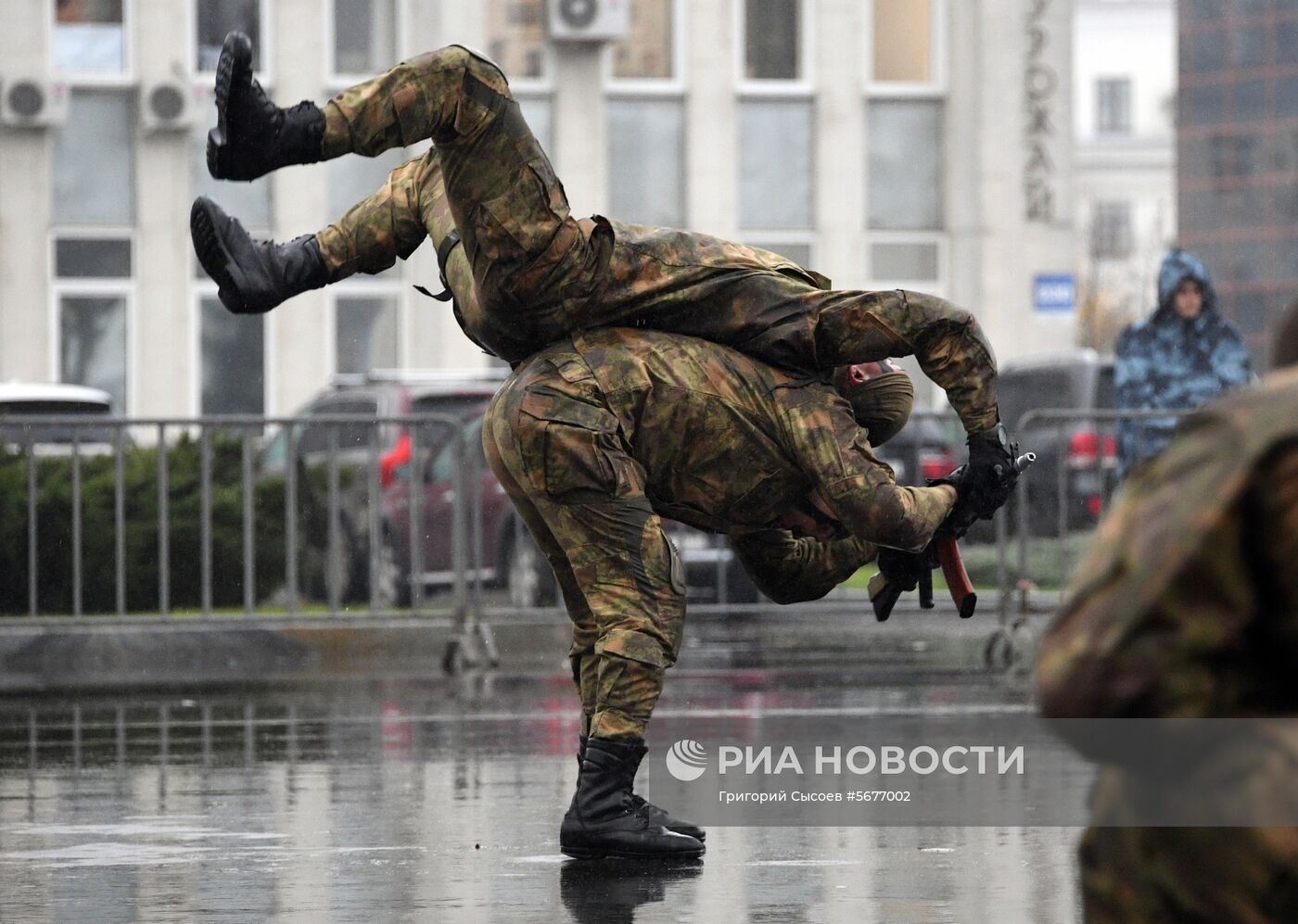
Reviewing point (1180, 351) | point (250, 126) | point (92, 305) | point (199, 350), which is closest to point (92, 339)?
point (92, 305)

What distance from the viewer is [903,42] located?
31.0 m

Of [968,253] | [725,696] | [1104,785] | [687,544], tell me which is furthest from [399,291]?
[1104,785]

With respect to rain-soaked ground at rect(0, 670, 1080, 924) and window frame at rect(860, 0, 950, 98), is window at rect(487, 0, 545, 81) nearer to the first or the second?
window frame at rect(860, 0, 950, 98)

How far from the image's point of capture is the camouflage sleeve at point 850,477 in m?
5.52

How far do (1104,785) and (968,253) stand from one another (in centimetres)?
2866

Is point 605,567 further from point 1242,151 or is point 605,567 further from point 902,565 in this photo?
point 1242,151

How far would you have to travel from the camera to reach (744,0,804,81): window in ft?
100

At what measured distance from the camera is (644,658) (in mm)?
5516

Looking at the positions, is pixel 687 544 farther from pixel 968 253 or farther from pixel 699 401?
pixel 968 253

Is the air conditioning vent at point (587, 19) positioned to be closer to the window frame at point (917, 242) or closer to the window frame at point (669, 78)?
the window frame at point (669, 78)

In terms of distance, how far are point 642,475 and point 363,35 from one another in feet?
81.1

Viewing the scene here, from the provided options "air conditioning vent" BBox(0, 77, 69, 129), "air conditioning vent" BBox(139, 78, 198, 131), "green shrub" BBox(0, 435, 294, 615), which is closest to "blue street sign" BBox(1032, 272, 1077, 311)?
"air conditioning vent" BBox(139, 78, 198, 131)

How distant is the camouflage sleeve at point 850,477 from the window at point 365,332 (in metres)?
24.1

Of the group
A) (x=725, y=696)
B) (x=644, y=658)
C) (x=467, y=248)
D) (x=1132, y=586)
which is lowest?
(x=725, y=696)
